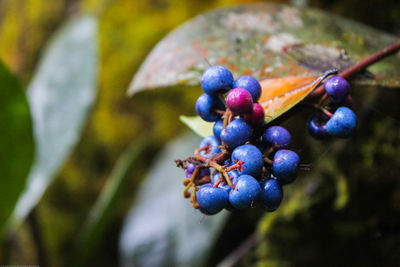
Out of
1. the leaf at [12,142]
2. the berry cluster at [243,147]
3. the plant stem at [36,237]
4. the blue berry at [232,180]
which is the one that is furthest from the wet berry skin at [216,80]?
the plant stem at [36,237]

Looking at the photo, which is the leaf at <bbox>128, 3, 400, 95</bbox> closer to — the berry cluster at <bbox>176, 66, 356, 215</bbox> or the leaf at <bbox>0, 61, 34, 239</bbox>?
the berry cluster at <bbox>176, 66, 356, 215</bbox>

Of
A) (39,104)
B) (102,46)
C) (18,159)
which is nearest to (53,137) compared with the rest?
(39,104)

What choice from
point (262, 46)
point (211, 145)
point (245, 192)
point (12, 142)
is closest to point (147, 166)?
point (12, 142)

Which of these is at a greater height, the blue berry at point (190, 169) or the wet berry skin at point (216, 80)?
the wet berry skin at point (216, 80)

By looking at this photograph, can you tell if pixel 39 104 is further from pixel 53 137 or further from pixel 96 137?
pixel 96 137

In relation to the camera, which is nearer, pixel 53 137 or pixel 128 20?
pixel 53 137

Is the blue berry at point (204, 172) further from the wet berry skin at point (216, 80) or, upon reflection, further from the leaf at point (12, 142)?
the leaf at point (12, 142)
